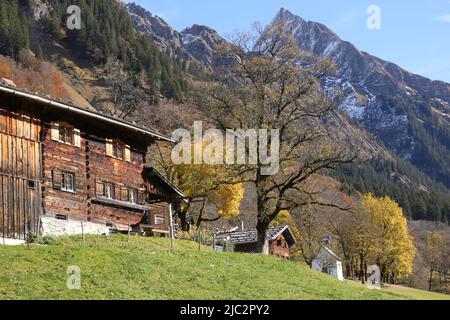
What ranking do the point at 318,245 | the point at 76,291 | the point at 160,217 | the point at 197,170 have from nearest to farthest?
the point at 76,291, the point at 160,217, the point at 197,170, the point at 318,245

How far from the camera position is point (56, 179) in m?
42.2

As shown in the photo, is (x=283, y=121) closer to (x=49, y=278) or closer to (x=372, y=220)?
(x=49, y=278)

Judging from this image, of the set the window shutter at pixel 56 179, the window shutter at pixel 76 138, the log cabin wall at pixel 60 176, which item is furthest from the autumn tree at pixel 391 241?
the window shutter at pixel 56 179

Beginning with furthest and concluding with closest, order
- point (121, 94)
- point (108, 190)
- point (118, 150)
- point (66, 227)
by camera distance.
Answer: point (121, 94) < point (118, 150) < point (108, 190) < point (66, 227)

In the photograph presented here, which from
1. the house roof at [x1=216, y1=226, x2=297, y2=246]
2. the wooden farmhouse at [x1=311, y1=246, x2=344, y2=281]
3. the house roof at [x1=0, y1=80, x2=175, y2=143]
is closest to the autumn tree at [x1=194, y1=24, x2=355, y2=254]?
the house roof at [x1=0, y1=80, x2=175, y2=143]

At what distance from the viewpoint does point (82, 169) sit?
44906mm

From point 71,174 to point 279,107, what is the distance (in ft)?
45.0

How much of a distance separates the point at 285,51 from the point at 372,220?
47313 millimetres

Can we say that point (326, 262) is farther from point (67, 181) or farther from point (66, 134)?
point (66, 134)

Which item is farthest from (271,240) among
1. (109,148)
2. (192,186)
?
(109,148)

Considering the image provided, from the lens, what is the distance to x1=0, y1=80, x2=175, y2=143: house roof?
37.9 metres

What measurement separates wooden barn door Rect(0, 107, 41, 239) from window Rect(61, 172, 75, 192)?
2.40m

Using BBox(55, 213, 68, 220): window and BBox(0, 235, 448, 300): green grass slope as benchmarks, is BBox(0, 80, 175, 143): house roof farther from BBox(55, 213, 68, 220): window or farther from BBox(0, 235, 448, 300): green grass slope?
BBox(0, 235, 448, 300): green grass slope

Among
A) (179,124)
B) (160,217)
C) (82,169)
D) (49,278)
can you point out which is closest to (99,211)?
(82,169)
